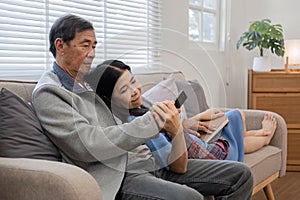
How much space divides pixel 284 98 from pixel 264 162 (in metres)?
1.47

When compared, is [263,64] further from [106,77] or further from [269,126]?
[106,77]

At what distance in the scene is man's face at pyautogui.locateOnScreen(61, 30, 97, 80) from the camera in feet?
5.37

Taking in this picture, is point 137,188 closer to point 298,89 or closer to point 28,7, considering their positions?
point 28,7

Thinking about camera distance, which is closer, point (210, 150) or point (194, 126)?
point (194, 126)

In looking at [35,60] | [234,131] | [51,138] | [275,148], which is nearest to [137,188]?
[51,138]

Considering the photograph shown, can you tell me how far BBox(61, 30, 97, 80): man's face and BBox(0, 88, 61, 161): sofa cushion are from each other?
0.28 metres

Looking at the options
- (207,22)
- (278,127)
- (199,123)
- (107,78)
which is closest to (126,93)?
(107,78)

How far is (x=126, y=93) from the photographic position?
1.39m

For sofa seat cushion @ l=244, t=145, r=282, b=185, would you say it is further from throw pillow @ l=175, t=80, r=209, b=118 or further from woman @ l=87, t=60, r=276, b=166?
throw pillow @ l=175, t=80, r=209, b=118

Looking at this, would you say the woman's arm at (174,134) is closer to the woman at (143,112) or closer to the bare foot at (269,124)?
the woman at (143,112)

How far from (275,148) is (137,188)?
127cm

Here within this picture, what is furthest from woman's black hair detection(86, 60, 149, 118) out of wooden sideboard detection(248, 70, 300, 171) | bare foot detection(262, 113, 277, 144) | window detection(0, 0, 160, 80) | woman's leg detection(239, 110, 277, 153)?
wooden sideboard detection(248, 70, 300, 171)

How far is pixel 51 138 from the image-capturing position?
142 centimetres

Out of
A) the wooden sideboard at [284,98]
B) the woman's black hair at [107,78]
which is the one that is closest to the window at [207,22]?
the wooden sideboard at [284,98]
